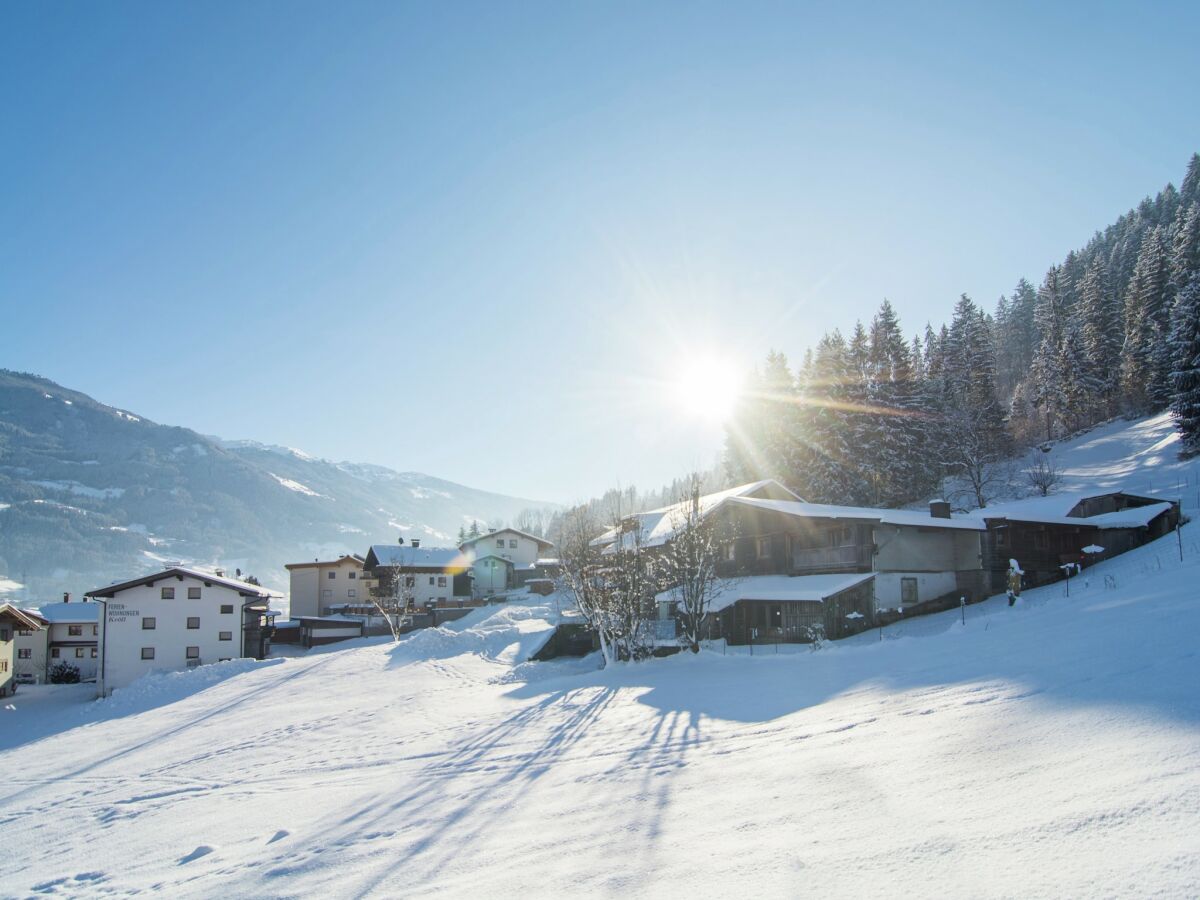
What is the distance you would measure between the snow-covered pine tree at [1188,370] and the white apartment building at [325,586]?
6307 centimetres

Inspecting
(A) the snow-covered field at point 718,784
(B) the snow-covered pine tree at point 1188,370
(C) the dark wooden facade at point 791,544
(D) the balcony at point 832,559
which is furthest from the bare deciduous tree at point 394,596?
(B) the snow-covered pine tree at point 1188,370

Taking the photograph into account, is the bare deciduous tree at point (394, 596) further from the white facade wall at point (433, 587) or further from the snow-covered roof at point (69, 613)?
the snow-covered roof at point (69, 613)

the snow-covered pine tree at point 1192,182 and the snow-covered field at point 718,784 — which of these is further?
the snow-covered pine tree at point 1192,182

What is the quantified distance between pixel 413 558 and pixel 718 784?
2160 inches

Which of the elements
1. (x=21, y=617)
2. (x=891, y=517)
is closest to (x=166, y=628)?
(x=21, y=617)

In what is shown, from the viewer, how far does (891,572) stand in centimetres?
3020

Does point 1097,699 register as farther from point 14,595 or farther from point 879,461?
point 14,595

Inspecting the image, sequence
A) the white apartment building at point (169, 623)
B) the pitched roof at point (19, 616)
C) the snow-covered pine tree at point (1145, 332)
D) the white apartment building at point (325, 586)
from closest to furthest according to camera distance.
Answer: the white apartment building at point (169, 623)
the pitched roof at point (19, 616)
the snow-covered pine tree at point (1145, 332)
the white apartment building at point (325, 586)

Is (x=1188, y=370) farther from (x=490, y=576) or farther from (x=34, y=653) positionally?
(x=34, y=653)

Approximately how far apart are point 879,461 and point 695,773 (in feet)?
149

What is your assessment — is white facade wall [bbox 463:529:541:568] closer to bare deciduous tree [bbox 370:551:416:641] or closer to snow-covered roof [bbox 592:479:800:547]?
bare deciduous tree [bbox 370:551:416:641]

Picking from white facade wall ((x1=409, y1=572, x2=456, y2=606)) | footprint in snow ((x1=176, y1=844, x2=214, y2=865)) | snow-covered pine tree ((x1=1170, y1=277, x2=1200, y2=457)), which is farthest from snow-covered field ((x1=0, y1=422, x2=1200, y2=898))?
white facade wall ((x1=409, y1=572, x2=456, y2=606))

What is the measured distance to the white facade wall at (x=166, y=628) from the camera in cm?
3881

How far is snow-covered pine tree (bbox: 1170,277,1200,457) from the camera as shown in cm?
4097
